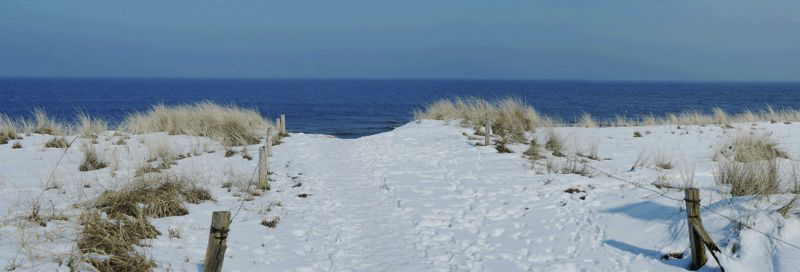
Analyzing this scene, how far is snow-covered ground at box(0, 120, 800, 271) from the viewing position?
244 inches

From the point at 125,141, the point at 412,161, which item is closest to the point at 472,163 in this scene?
the point at 412,161

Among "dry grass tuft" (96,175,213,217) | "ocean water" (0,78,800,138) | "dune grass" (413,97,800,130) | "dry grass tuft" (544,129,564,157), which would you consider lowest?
"ocean water" (0,78,800,138)

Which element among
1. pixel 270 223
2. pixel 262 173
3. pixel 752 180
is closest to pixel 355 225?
pixel 270 223

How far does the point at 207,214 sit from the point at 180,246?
1.86m

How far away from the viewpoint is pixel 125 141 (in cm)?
1716

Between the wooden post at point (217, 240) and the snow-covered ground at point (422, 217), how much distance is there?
778mm

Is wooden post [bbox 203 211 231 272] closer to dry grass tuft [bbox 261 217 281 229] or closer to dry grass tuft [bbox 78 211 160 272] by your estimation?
dry grass tuft [bbox 78 211 160 272]

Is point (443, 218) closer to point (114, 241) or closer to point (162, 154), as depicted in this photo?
point (114, 241)

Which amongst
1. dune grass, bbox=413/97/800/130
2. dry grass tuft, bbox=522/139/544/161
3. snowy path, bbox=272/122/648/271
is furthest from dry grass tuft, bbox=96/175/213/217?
dune grass, bbox=413/97/800/130

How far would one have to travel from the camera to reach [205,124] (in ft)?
67.8

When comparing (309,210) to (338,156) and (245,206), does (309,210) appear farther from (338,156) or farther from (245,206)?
(338,156)

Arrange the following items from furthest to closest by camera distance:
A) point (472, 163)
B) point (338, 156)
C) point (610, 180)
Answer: point (338, 156) → point (472, 163) → point (610, 180)

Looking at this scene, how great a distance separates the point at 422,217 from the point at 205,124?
14.1 meters

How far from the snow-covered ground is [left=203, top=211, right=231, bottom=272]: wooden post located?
0.78m
